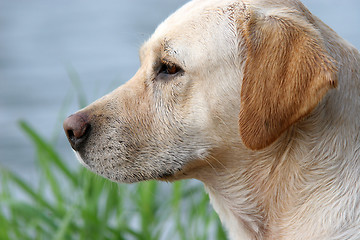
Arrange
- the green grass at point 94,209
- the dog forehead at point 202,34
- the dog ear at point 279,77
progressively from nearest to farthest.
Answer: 1. the dog ear at point 279,77
2. the dog forehead at point 202,34
3. the green grass at point 94,209

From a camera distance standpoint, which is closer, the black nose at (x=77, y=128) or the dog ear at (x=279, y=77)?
the dog ear at (x=279, y=77)

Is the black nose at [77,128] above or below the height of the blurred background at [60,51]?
above

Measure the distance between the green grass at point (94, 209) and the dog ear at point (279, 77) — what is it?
1667mm

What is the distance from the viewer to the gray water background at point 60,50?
8.73m

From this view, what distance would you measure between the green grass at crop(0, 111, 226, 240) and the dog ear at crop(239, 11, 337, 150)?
5.47ft

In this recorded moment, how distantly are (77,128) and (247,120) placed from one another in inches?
31.8

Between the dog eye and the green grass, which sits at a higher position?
the dog eye

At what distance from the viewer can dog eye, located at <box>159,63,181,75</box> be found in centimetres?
281

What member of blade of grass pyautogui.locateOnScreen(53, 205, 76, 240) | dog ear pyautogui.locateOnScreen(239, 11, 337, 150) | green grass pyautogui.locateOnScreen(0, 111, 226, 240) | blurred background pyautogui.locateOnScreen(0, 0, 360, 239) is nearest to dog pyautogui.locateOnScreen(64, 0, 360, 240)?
dog ear pyautogui.locateOnScreen(239, 11, 337, 150)

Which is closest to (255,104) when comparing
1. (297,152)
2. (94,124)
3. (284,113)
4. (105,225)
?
(284,113)

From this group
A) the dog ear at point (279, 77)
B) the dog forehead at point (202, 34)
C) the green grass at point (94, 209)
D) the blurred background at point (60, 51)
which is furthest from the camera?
the blurred background at point (60, 51)

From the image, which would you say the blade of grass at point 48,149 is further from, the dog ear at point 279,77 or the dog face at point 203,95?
the dog ear at point 279,77

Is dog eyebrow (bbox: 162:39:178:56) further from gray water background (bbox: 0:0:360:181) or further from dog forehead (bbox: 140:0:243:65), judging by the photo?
gray water background (bbox: 0:0:360:181)

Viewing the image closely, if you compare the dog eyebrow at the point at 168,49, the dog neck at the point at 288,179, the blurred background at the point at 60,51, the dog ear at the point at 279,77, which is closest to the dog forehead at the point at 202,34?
the dog eyebrow at the point at 168,49
